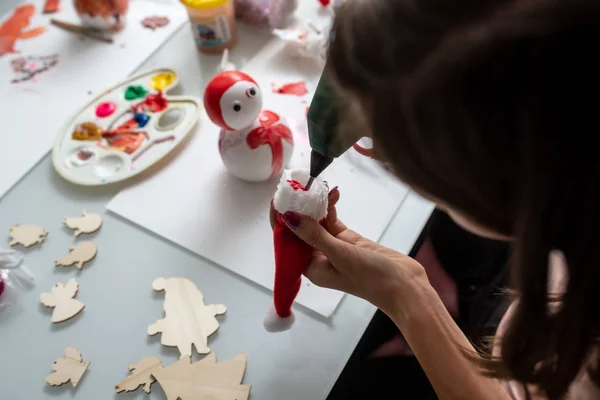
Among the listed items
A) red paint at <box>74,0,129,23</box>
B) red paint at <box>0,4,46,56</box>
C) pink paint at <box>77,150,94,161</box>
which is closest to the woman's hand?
pink paint at <box>77,150,94,161</box>

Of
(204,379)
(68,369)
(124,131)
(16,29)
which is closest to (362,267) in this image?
(204,379)

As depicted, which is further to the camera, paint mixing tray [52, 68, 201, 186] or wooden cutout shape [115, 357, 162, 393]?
paint mixing tray [52, 68, 201, 186]

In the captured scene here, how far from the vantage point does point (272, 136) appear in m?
0.69

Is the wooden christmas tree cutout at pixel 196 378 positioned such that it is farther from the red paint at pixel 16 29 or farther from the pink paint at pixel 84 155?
the red paint at pixel 16 29

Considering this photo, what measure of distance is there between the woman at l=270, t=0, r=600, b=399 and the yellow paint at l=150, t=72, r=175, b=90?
496 mm

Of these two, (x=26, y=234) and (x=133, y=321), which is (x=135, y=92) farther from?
(x=133, y=321)

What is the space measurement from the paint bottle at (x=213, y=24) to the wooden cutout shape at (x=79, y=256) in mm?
387

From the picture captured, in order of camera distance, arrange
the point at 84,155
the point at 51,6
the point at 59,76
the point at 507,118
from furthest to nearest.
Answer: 1. the point at 51,6
2. the point at 59,76
3. the point at 84,155
4. the point at 507,118

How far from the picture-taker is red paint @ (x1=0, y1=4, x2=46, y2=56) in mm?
963

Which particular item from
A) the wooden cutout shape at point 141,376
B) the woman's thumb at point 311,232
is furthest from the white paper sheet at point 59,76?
the woman's thumb at point 311,232

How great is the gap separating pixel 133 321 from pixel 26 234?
8.0 inches

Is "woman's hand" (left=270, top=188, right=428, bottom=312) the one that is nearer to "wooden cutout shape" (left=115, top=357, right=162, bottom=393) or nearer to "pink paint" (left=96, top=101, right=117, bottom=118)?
"wooden cutout shape" (left=115, top=357, right=162, bottom=393)

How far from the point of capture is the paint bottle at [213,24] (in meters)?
0.84

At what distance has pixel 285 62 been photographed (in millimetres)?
882
